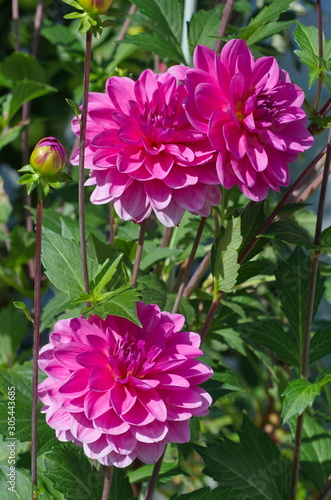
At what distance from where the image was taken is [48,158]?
0.39m

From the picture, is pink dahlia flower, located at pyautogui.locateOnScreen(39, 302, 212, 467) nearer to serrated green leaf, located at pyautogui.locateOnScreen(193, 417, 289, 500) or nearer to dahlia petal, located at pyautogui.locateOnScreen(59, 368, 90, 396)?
dahlia petal, located at pyautogui.locateOnScreen(59, 368, 90, 396)

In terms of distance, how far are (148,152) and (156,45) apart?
1.00 ft

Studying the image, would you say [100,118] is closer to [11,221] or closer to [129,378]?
[129,378]

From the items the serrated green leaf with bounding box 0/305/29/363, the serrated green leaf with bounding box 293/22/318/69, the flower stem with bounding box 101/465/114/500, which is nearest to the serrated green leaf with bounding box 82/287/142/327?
the flower stem with bounding box 101/465/114/500

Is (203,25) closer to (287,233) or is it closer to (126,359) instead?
(287,233)

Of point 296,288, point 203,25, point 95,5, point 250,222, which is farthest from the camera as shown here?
point 203,25

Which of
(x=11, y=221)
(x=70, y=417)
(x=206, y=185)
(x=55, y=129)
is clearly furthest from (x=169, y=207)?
(x=11, y=221)

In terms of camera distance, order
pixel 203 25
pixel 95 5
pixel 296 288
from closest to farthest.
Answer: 1. pixel 95 5
2. pixel 296 288
3. pixel 203 25

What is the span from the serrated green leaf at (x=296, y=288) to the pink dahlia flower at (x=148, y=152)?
0.58 ft

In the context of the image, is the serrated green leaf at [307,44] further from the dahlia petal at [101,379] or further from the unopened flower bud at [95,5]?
the dahlia petal at [101,379]

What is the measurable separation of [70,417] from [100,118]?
0.20 meters

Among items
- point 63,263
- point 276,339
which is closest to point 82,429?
point 63,263

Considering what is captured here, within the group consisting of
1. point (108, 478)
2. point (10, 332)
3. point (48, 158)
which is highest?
point (48, 158)

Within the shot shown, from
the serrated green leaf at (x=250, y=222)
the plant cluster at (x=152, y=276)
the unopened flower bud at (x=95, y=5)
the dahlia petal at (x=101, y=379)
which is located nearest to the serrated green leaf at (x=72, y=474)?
the plant cluster at (x=152, y=276)
